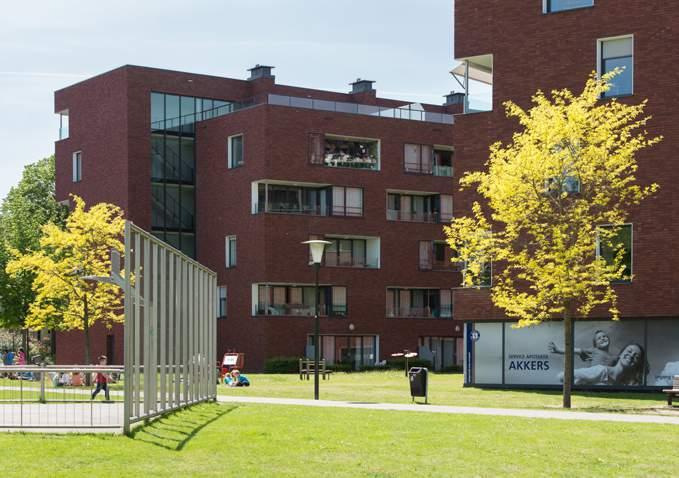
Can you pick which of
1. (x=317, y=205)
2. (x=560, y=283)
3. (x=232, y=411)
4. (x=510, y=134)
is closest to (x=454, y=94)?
(x=317, y=205)

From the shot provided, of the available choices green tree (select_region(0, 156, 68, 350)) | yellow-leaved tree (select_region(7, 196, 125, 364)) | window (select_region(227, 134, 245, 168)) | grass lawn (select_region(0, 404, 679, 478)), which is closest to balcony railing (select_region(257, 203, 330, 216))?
window (select_region(227, 134, 245, 168))

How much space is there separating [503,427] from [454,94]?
73.5 meters

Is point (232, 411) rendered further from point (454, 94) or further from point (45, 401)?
point (454, 94)

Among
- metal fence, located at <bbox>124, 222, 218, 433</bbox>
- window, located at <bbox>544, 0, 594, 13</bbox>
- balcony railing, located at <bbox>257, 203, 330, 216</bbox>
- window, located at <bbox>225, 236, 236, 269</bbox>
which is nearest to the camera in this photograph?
metal fence, located at <bbox>124, 222, 218, 433</bbox>

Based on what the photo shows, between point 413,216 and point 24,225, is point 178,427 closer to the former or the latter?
point 413,216

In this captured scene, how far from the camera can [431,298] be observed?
3083 inches

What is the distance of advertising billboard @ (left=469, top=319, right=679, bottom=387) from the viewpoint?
4406cm

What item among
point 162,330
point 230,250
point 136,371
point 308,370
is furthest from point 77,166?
point 136,371

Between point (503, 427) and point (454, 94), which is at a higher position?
point (454, 94)

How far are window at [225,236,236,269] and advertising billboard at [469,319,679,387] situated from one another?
2796 centimetres

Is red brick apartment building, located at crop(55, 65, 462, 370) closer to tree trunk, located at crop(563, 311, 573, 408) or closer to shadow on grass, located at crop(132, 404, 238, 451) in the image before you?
tree trunk, located at crop(563, 311, 573, 408)

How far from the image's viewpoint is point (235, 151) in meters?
74.5

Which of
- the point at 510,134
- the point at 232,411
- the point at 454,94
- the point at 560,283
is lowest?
the point at 232,411

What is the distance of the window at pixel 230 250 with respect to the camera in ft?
244
